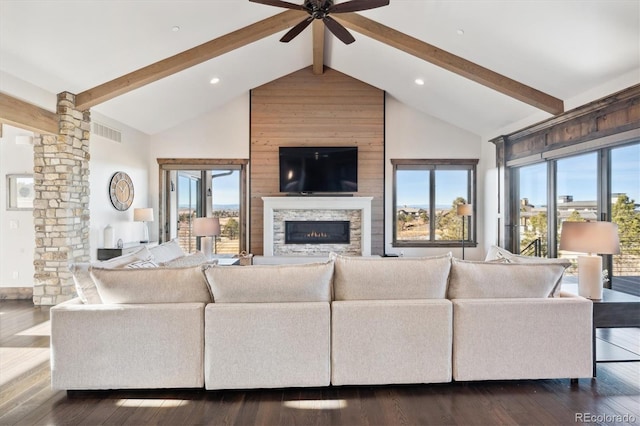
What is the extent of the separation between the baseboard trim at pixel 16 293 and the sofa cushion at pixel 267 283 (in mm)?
4509

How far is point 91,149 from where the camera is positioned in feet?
18.1

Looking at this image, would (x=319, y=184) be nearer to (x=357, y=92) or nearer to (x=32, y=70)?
(x=357, y=92)

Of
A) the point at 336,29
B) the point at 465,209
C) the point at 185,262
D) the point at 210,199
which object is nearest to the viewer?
the point at 185,262

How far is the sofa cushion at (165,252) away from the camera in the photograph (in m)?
3.84

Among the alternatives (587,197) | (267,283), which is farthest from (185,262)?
(587,197)

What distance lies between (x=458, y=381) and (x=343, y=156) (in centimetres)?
546

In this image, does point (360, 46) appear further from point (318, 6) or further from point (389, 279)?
point (389, 279)

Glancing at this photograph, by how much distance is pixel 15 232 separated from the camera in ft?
17.5

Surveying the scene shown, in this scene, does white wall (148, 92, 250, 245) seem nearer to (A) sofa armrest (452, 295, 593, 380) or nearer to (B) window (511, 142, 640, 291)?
(B) window (511, 142, 640, 291)

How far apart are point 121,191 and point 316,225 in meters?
3.70

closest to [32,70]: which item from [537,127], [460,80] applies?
[460,80]

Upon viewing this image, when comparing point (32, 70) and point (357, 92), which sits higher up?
point (357, 92)

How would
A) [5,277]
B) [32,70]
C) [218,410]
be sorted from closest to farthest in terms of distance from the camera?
[218,410]
[32,70]
[5,277]

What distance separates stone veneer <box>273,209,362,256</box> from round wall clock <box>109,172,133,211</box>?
2731 millimetres
